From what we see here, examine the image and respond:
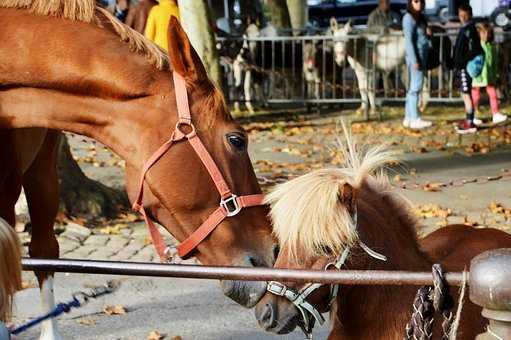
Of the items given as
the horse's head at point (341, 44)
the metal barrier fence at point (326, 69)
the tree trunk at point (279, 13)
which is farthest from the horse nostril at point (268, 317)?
the tree trunk at point (279, 13)

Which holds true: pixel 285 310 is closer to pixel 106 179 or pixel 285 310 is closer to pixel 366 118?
pixel 106 179

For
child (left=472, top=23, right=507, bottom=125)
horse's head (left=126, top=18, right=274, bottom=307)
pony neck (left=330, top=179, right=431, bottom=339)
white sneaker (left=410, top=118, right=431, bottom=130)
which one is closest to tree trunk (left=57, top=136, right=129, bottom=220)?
horse's head (left=126, top=18, right=274, bottom=307)

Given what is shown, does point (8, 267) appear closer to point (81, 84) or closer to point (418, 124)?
point (81, 84)

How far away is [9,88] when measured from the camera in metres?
3.67

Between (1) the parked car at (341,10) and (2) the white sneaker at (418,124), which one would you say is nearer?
(2) the white sneaker at (418,124)

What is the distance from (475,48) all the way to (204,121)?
38.0 ft

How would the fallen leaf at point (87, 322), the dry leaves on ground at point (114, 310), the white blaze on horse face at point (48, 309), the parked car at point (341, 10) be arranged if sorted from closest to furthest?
the white blaze on horse face at point (48, 309) → the fallen leaf at point (87, 322) → the dry leaves on ground at point (114, 310) → the parked car at point (341, 10)

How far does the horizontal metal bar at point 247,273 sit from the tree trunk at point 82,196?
600cm

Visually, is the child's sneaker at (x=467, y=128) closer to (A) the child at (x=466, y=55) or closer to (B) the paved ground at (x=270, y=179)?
(A) the child at (x=466, y=55)

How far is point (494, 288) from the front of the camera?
A: 2150 mm

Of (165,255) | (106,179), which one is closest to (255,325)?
(165,255)

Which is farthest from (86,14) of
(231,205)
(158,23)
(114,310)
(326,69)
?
(326,69)

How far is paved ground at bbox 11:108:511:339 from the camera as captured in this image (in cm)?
586

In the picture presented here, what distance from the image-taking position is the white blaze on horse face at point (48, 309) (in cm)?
526
